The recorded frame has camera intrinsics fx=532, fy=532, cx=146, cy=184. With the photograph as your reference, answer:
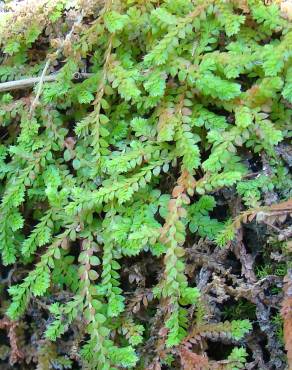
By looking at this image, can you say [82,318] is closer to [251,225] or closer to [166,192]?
[166,192]

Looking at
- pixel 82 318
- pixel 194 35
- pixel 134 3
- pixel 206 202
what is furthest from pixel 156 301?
pixel 134 3

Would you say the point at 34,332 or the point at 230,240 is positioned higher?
the point at 230,240

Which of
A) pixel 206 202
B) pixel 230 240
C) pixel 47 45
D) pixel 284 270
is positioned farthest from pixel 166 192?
pixel 47 45

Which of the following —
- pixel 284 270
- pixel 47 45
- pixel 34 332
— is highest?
pixel 47 45

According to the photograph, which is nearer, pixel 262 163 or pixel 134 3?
pixel 262 163

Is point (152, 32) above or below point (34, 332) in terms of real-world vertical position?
above

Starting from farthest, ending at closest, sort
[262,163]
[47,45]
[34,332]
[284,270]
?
[47,45], [34,332], [262,163], [284,270]

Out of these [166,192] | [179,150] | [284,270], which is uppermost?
[179,150]

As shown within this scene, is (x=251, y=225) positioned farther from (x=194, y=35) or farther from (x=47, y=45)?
(x=47, y=45)

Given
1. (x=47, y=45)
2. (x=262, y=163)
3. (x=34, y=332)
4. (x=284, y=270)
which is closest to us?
(x=284, y=270)
